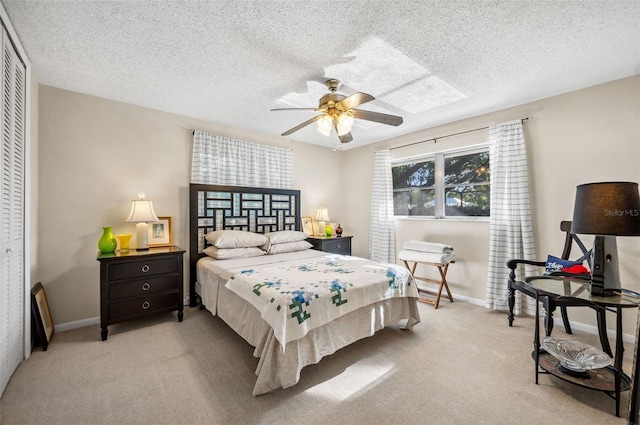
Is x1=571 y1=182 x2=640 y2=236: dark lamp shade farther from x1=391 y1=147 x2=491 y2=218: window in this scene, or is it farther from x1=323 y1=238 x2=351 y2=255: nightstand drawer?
x1=323 y1=238 x2=351 y2=255: nightstand drawer

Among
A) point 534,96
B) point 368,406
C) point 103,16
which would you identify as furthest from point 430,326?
point 103,16

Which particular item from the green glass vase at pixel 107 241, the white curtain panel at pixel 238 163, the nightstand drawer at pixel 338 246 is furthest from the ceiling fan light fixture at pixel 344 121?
the green glass vase at pixel 107 241

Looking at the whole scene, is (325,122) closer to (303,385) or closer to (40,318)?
(303,385)

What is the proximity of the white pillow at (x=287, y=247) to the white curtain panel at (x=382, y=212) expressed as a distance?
134 centimetres


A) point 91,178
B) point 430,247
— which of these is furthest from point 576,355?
point 91,178

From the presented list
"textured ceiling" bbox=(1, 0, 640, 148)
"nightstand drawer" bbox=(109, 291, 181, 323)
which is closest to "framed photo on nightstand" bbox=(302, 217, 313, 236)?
"textured ceiling" bbox=(1, 0, 640, 148)

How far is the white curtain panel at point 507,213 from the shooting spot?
3.19 m

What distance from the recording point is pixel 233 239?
11.3 ft

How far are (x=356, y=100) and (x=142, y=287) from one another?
2.87 meters

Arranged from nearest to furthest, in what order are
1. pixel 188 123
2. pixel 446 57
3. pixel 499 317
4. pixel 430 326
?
pixel 446 57, pixel 430 326, pixel 499 317, pixel 188 123

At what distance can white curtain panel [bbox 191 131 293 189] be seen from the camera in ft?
12.2

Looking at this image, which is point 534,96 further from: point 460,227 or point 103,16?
point 103,16

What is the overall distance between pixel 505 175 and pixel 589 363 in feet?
7.12

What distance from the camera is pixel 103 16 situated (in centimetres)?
181
